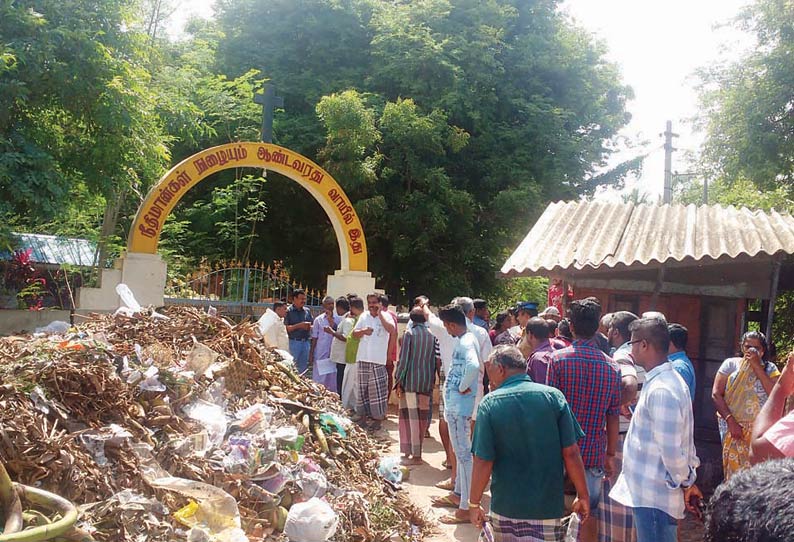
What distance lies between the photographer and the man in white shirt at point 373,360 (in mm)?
9172

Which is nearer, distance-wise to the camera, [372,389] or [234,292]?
[372,389]

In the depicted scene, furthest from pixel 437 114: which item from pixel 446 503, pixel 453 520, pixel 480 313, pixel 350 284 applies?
pixel 453 520

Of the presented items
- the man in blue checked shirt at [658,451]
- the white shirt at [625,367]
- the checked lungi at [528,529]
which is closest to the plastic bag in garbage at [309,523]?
the checked lungi at [528,529]

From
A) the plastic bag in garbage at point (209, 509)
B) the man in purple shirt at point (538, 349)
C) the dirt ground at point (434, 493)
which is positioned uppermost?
the man in purple shirt at point (538, 349)

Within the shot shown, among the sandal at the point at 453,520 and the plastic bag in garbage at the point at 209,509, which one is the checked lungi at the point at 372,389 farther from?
the plastic bag in garbage at the point at 209,509

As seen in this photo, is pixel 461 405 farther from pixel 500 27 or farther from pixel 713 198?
pixel 713 198

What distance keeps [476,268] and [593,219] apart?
8585 mm

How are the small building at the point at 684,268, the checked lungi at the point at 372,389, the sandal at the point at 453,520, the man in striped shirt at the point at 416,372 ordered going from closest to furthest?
the sandal at the point at 453,520 → the small building at the point at 684,268 → the man in striped shirt at the point at 416,372 → the checked lungi at the point at 372,389

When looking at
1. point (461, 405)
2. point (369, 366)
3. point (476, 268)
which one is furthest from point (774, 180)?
point (461, 405)

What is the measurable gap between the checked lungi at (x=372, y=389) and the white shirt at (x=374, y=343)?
0.12 metres

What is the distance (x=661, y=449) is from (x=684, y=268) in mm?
4954

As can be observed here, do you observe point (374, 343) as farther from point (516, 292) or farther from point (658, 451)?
point (516, 292)

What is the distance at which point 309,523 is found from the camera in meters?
4.58

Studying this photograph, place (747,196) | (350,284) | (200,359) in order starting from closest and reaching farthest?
1. (200,359)
2. (350,284)
3. (747,196)
